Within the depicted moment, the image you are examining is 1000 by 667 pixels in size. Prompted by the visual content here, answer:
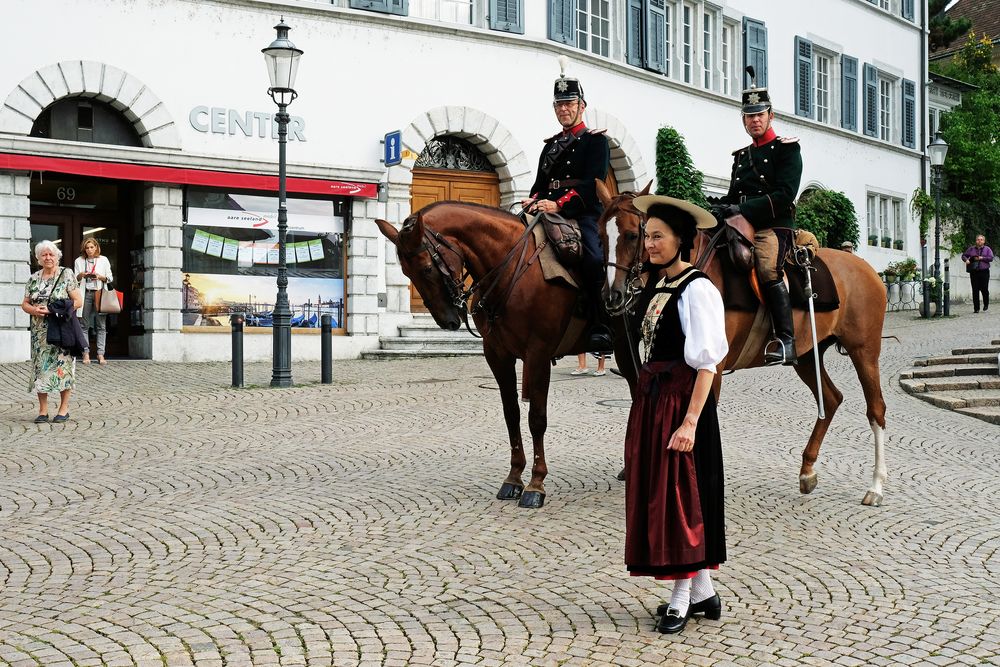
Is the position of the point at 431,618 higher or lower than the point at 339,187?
lower

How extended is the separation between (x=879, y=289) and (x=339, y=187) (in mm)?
12615

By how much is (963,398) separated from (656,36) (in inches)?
535

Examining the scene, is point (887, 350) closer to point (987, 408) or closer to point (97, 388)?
point (987, 408)

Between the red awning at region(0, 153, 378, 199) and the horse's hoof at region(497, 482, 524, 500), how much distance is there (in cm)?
1144

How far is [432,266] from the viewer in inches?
247

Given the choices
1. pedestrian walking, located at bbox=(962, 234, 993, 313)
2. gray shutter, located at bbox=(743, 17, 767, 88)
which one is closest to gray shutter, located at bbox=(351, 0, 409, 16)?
gray shutter, located at bbox=(743, 17, 767, 88)

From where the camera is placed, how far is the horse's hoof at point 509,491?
6633 mm

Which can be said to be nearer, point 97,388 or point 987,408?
point 987,408

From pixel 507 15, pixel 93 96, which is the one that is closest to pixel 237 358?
pixel 93 96

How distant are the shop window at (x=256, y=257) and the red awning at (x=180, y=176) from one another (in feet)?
1.15

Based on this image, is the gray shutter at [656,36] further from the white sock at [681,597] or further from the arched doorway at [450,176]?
the white sock at [681,597]

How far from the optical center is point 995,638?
4.08m

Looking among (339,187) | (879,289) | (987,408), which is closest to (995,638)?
(879,289)

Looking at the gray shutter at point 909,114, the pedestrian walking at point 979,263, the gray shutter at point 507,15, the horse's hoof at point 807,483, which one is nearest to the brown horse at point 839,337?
the horse's hoof at point 807,483
